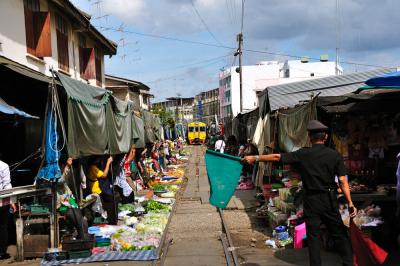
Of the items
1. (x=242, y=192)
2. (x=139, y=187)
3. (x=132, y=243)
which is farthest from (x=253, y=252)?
(x=139, y=187)

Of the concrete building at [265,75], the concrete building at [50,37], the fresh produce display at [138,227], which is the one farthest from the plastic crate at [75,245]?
the concrete building at [265,75]

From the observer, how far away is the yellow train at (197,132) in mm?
65575

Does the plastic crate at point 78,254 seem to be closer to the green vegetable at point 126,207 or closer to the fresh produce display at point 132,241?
the fresh produce display at point 132,241

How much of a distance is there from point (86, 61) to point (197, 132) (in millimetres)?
48375

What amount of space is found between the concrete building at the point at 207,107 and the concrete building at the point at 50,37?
3470 inches

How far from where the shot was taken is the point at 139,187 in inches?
699

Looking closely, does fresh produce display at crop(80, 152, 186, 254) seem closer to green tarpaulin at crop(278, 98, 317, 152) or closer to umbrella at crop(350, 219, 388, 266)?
green tarpaulin at crop(278, 98, 317, 152)

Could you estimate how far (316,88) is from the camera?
1194 cm

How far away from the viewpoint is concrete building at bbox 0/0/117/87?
1084cm

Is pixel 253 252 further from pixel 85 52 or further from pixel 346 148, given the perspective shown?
pixel 85 52

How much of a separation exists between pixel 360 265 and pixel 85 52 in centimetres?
1385

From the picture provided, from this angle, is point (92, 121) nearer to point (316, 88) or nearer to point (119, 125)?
point (119, 125)

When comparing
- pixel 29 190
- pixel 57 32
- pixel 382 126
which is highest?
pixel 57 32

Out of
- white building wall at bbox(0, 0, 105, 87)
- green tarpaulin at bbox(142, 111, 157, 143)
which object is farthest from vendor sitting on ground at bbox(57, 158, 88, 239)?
green tarpaulin at bbox(142, 111, 157, 143)
